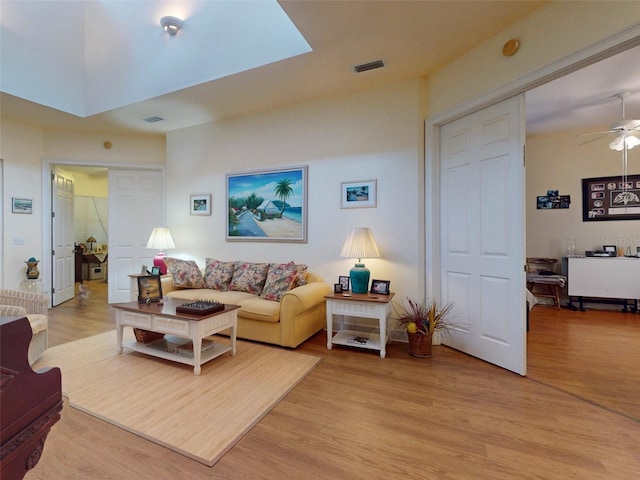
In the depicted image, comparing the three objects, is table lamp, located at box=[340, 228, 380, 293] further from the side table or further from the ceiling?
the ceiling

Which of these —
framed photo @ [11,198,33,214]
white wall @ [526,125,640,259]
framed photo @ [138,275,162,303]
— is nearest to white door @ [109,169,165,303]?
framed photo @ [11,198,33,214]

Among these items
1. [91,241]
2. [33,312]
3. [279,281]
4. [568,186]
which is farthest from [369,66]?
[91,241]

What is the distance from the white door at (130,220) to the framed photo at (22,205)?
104 cm

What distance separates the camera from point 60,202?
5211 millimetres

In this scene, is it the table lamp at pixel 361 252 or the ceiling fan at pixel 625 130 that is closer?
the table lamp at pixel 361 252

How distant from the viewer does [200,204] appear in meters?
4.65

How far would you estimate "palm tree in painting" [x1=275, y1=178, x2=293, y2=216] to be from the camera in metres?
3.98

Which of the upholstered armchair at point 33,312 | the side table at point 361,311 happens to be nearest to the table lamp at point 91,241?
the upholstered armchair at point 33,312

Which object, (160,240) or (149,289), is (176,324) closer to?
(149,289)

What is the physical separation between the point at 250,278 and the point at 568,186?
18.3 feet

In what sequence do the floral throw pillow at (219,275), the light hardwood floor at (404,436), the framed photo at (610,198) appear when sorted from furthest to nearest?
the framed photo at (610,198), the floral throw pillow at (219,275), the light hardwood floor at (404,436)

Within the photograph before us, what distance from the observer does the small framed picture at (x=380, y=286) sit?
3.16 m

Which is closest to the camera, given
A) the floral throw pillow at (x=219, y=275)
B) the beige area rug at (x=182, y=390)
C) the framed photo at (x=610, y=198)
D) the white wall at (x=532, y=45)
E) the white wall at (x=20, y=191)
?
the beige area rug at (x=182, y=390)

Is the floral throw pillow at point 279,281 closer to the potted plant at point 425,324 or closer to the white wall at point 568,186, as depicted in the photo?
Answer: the potted plant at point 425,324
